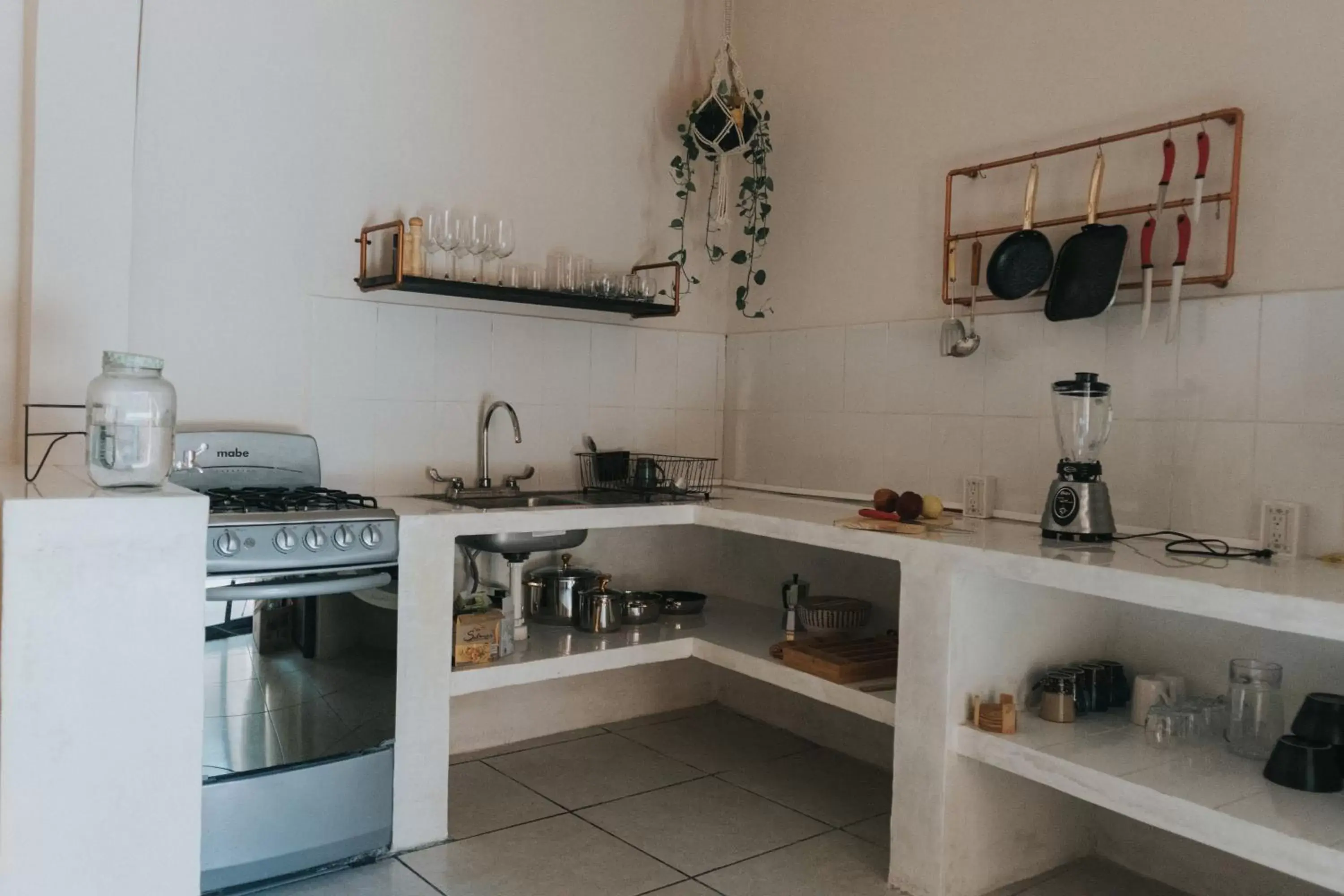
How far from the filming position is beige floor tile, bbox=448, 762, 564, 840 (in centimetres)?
271

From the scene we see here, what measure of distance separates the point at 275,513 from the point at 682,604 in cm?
146

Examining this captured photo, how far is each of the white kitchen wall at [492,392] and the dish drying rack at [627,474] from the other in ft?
0.20

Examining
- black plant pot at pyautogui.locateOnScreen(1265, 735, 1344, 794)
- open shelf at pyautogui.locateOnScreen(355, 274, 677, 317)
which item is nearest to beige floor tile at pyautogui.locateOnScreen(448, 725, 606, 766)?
open shelf at pyautogui.locateOnScreen(355, 274, 677, 317)

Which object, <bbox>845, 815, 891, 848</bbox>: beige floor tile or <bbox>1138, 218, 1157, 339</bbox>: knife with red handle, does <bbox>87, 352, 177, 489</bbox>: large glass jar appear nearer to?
<bbox>845, 815, 891, 848</bbox>: beige floor tile

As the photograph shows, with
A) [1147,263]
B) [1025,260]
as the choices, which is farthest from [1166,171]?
[1025,260]

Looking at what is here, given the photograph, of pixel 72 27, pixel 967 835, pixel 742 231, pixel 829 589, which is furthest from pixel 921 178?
pixel 72 27

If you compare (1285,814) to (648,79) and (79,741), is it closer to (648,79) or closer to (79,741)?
(79,741)

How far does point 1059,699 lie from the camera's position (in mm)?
2316

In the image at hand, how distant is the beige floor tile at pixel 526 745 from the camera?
10.6ft

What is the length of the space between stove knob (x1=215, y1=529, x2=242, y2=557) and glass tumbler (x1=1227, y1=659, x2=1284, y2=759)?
2.18m

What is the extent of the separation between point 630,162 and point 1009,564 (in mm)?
2118

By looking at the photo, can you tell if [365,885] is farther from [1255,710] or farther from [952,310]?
[952,310]

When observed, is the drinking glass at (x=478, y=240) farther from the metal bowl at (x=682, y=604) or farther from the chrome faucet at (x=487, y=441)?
the metal bowl at (x=682, y=604)

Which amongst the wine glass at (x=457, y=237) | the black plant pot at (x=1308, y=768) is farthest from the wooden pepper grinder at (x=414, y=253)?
the black plant pot at (x=1308, y=768)
